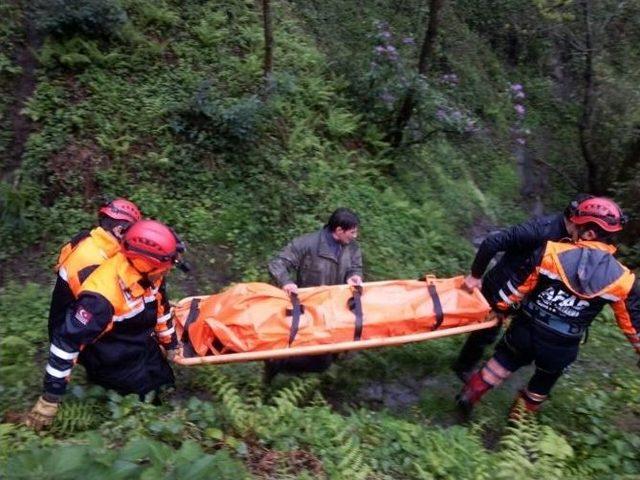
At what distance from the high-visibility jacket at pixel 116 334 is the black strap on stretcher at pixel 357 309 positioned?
157cm

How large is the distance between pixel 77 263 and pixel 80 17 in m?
6.31

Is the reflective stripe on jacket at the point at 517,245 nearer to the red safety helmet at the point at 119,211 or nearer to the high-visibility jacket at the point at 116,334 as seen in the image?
the high-visibility jacket at the point at 116,334

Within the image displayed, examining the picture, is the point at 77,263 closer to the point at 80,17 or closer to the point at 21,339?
the point at 21,339

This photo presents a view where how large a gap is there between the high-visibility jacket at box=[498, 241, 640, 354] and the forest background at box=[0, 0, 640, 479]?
952mm

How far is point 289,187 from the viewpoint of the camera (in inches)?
340

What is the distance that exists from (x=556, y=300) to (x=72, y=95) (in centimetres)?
717

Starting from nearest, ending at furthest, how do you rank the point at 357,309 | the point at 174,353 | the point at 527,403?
1. the point at 174,353
2. the point at 357,309
3. the point at 527,403

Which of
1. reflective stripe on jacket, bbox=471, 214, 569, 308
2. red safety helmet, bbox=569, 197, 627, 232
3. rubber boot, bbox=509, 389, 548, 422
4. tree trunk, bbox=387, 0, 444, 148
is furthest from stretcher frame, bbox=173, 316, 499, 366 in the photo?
tree trunk, bbox=387, 0, 444, 148

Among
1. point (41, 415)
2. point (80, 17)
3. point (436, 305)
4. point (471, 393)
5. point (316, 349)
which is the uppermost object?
point (80, 17)

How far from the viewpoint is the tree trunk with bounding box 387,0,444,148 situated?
368 inches

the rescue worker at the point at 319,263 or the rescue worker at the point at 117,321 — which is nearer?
the rescue worker at the point at 117,321

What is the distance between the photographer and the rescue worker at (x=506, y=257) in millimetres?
5160

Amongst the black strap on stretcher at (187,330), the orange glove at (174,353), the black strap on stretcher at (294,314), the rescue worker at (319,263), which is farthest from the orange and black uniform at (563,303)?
the orange glove at (174,353)

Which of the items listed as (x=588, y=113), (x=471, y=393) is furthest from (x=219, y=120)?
(x=588, y=113)
